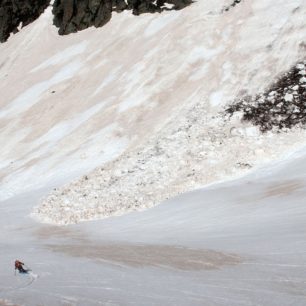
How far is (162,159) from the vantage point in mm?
24906

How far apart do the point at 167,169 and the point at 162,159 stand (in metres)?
0.95

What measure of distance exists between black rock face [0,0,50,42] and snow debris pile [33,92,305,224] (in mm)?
36592

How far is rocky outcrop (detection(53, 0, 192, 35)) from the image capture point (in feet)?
139

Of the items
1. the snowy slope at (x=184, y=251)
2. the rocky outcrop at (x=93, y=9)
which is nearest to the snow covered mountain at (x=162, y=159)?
the snowy slope at (x=184, y=251)

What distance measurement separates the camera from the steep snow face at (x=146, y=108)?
2361 centimetres

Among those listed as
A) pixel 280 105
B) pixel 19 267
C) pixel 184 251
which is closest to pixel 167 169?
pixel 280 105

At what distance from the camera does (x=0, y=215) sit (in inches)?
1002

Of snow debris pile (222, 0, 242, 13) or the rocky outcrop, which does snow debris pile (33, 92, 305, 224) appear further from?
the rocky outcrop

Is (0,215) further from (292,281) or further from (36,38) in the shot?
(36,38)

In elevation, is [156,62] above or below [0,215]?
above

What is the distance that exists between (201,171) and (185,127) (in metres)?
4.30

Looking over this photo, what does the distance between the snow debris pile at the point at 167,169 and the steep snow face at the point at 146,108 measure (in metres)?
0.06

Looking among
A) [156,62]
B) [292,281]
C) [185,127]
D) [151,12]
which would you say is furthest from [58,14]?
[292,281]

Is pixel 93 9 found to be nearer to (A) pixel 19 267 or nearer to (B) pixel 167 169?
(B) pixel 167 169
